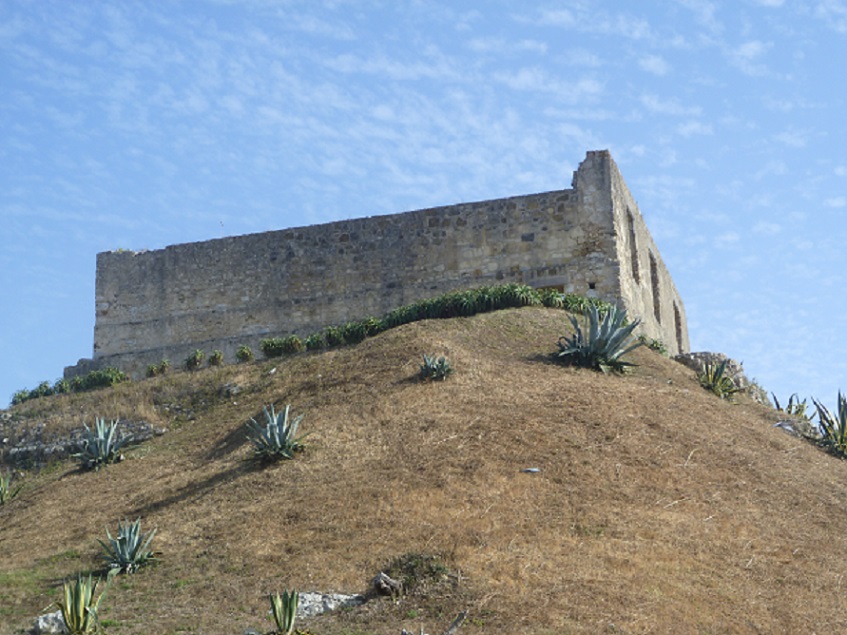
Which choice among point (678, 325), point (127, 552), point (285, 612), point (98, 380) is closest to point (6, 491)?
point (98, 380)

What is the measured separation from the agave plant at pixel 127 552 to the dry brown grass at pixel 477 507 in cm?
24

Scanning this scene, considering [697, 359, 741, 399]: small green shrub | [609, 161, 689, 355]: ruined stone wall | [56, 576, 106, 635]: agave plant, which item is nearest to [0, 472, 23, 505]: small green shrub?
[56, 576, 106, 635]: agave plant

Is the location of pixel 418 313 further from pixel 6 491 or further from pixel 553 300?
pixel 6 491

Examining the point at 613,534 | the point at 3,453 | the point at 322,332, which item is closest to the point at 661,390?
the point at 613,534

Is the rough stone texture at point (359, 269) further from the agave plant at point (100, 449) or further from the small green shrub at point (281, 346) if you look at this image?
the agave plant at point (100, 449)

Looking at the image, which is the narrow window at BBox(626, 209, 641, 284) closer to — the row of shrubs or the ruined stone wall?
the ruined stone wall

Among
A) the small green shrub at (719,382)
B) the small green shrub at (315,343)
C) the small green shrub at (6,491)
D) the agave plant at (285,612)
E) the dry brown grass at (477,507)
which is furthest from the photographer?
the small green shrub at (315,343)

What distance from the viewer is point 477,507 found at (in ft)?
46.5

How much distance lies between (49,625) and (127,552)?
2237mm

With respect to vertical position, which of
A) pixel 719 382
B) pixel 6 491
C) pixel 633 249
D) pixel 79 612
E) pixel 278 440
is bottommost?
pixel 79 612

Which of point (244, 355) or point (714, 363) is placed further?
point (244, 355)

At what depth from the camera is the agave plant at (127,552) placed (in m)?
13.9

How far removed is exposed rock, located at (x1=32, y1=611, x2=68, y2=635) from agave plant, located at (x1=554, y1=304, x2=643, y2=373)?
32.8 feet

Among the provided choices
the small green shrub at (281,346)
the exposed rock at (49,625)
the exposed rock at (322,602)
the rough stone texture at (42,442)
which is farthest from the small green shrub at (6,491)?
the exposed rock at (322,602)
